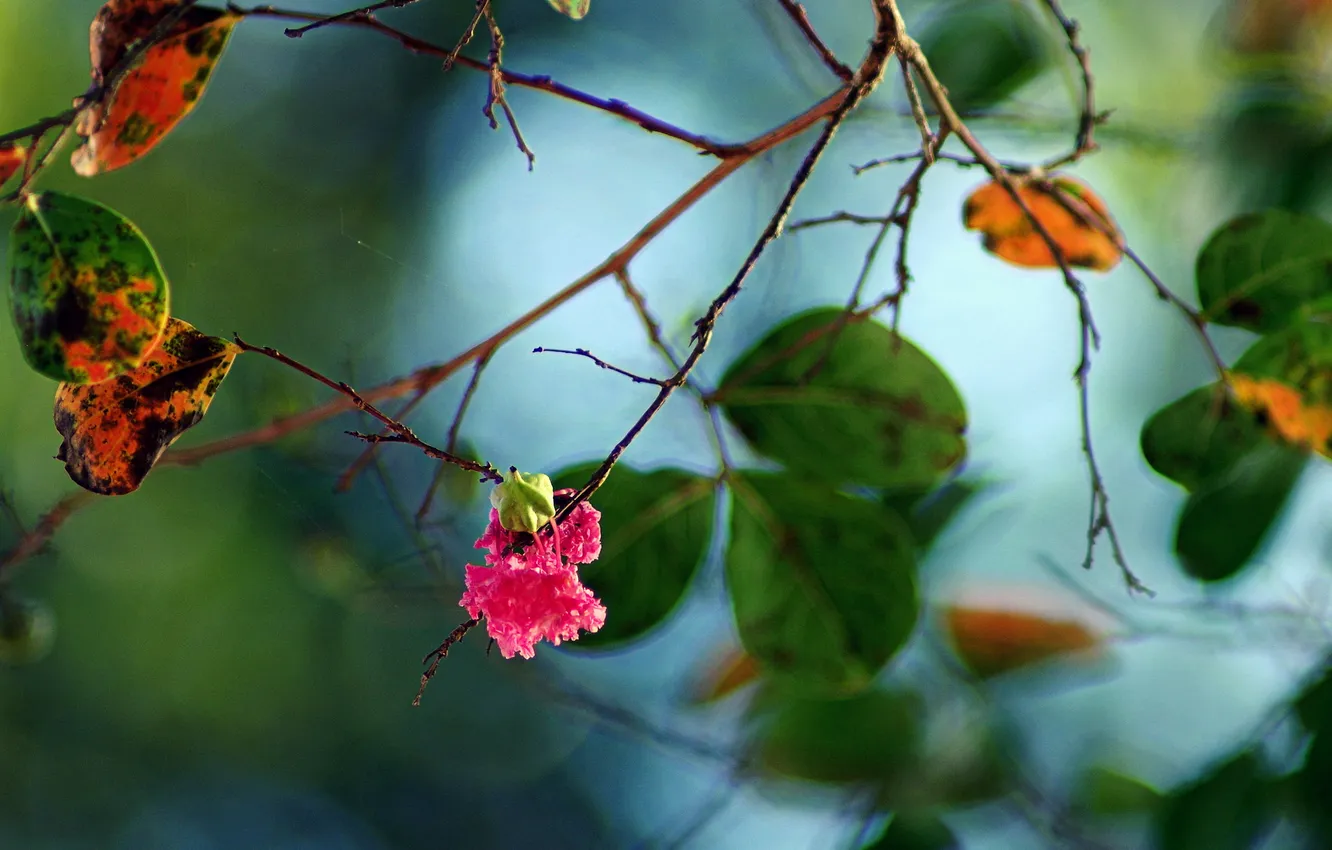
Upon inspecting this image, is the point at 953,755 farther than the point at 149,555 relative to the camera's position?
No

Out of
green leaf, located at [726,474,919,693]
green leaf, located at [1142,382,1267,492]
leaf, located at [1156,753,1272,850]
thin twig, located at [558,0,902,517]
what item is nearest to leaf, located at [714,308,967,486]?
green leaf, located at [726,474,919,693]

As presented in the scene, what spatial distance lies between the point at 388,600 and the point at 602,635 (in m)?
0.26

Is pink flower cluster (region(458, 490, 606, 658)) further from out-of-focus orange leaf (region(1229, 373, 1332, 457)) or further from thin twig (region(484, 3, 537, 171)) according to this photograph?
out-of-focus orange leaf (region(1229, 373, 1332, 457))

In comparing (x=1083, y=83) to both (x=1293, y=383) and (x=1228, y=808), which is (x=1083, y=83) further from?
(x=1228, y=808)

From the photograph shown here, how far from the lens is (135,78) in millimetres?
383

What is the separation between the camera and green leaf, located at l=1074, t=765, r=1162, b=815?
2.85ft

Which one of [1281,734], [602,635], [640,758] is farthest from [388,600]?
[640,758]

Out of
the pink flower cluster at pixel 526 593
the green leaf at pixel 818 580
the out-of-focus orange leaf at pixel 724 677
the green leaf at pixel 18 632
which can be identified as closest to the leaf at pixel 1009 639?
the out-of-focus orange leaf at pixel 724 677

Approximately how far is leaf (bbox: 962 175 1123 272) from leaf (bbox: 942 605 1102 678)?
417 millimetres

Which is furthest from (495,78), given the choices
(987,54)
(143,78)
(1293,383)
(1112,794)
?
(1112,794)

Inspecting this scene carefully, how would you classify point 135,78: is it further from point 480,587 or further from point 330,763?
point 330,763

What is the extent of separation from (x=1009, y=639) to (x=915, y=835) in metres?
0.20

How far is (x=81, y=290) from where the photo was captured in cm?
32

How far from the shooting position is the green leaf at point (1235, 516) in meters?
0.68
